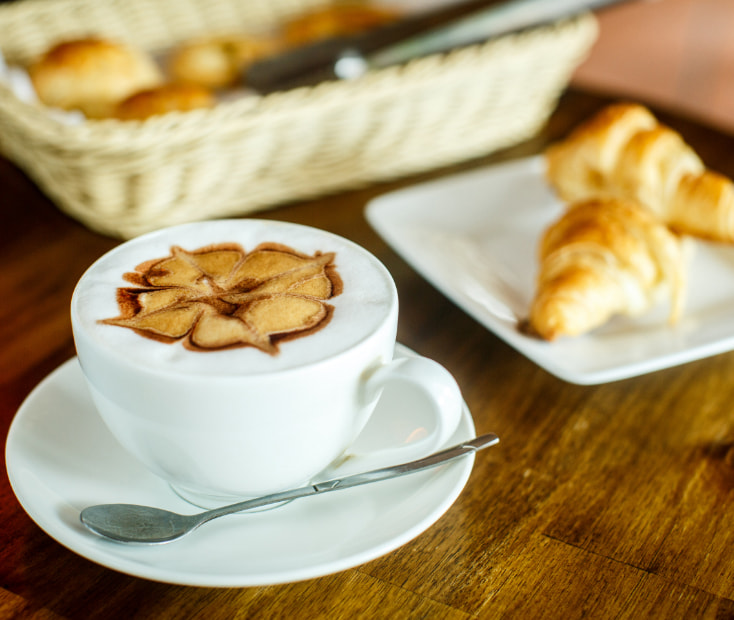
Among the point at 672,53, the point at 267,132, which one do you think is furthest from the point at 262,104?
the point at 672,53

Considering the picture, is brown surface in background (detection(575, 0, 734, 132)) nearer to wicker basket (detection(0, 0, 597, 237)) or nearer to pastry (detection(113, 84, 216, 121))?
wicker basket (detection(0, 0, 597, 237))

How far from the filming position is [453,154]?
1.21m

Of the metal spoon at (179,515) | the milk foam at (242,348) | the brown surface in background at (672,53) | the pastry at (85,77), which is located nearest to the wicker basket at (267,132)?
the pastry at (85,77)

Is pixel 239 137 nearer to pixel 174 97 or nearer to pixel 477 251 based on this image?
pixel 174 97

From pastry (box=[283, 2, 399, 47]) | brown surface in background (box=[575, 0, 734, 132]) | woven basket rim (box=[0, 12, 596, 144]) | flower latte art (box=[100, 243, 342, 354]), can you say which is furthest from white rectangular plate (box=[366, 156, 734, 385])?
brown surface in background (box=[575, 0, 734, 132])

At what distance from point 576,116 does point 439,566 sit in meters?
1.07

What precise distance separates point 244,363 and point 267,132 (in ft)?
1.72

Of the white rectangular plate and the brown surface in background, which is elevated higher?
the white rectangular plate

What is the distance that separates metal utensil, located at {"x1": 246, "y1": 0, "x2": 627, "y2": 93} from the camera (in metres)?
1.10

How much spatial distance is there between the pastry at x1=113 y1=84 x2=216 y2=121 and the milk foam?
0.44 meters

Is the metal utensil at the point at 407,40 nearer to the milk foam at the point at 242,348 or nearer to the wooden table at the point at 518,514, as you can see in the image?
the wooden table at the point at 518,514

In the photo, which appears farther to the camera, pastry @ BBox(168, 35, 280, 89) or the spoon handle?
pastry @ BBox(168, 35, 280, 89)

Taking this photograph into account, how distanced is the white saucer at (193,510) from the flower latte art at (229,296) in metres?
0.13

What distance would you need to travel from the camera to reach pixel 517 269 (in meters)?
0.97
